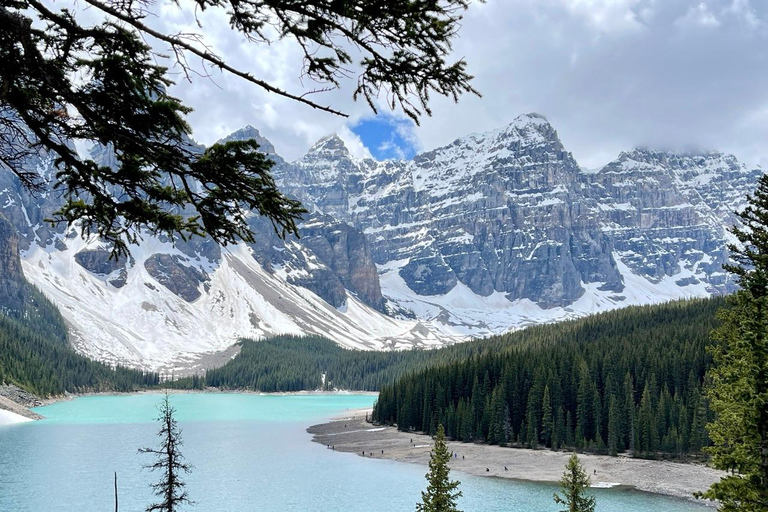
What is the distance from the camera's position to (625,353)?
86.8m

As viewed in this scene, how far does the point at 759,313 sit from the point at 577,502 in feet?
41.4

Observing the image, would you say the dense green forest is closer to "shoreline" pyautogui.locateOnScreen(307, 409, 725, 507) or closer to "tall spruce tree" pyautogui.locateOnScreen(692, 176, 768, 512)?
"shoreline" pyautogui.locateOnScreen(307, 409, 725, 507)

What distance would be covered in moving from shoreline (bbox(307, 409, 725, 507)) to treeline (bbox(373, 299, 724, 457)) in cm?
353

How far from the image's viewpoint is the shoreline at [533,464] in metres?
57.7

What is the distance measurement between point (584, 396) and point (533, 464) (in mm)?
15835

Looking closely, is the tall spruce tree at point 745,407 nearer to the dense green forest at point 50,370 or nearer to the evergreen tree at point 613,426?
the evergreen tree at point 613,426

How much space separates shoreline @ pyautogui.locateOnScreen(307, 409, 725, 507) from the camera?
189 feet

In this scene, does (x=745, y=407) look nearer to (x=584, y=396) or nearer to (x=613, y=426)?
(x=613, y=426)

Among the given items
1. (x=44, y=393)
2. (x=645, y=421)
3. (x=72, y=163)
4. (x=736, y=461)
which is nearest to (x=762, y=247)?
(x=736, y=461)

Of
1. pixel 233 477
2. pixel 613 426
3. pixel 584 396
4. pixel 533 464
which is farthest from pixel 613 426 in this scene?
pixel 233 477

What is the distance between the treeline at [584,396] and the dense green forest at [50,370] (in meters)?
82.1

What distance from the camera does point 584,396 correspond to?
7975 centimetres

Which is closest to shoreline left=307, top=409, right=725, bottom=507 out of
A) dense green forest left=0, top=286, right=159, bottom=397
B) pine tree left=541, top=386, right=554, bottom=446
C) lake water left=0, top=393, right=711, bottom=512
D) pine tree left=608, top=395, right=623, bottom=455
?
pine tree left=608, top=395, right=623, bottom=455

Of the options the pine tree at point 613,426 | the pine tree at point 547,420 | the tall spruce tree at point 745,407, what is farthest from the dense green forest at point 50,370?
the tall spruce tree at point 745,407
